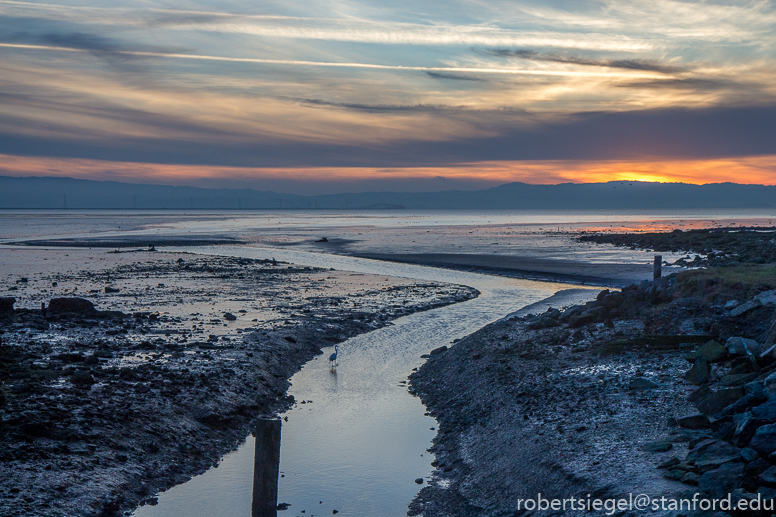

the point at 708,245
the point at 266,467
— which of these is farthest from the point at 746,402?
the point at 708,245

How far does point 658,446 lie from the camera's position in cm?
907

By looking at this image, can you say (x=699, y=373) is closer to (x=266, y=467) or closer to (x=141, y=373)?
(x=266, y=467)

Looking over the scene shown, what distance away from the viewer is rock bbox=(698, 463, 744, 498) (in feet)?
23.4

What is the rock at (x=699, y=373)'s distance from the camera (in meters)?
11.8

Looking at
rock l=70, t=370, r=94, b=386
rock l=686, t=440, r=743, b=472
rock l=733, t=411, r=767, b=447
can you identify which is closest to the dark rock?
rock l=733, t=411, r=767, b=447

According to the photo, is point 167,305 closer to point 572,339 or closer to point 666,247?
point 572,339

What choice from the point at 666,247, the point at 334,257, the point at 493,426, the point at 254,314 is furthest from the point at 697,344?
the point at 666,247

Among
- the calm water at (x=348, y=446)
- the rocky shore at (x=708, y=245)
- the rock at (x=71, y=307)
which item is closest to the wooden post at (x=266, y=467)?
the calm water at (x=348, y=446)

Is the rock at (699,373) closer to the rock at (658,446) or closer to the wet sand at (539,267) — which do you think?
the rock at (658,446)

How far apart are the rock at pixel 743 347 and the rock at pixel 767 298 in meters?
3.58

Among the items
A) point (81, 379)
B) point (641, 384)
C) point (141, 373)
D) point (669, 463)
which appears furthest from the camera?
point (141, 373)

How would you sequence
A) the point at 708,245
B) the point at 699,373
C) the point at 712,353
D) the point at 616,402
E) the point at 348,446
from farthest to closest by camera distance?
1. the point at 708,245
2. the point at 712,353
3. the point at 348,446
4. the point at 699,373
5. the point at 616,402

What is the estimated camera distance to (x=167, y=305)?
1027 inches

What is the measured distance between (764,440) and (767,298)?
10.0 metres
